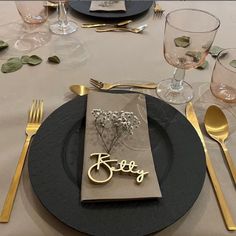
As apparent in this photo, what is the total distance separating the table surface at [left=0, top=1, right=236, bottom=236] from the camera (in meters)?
0.48

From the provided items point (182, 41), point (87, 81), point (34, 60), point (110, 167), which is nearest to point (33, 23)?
point (34, 60)

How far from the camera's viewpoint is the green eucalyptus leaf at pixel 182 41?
67cm

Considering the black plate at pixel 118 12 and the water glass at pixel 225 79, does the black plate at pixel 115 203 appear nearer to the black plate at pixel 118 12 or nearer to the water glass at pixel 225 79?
the water glass at pixel 225 79

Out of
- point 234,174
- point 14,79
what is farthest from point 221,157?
point 14,79

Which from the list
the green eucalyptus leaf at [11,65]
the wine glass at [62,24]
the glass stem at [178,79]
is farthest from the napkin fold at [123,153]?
the wine glass at [62,24]

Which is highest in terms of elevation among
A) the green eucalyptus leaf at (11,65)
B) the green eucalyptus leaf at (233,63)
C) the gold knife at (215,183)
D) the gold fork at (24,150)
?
the green eucalyptus leaf at (233,63)

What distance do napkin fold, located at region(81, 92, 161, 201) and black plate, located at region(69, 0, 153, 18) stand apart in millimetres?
365

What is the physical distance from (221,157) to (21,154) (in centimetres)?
36

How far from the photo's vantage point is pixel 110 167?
0.51 meters

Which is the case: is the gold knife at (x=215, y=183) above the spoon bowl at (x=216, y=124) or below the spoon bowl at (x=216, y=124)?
below

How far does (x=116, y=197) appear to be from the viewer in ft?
1.54

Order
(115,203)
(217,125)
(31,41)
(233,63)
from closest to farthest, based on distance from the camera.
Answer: (115,203) < (217,125) < (233,63) < (31,41)

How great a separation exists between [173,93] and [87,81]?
0.20 meters

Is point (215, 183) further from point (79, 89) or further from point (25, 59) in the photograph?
point (25, 59)
